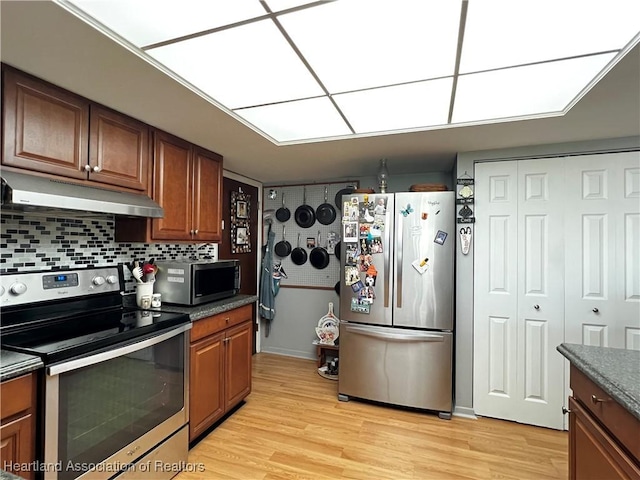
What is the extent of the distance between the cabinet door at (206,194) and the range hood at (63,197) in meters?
0.53

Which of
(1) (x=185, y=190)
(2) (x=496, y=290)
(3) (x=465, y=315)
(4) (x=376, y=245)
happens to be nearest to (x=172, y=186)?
(1) (x=185, y=190)

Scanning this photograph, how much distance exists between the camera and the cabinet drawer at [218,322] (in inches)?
83.7

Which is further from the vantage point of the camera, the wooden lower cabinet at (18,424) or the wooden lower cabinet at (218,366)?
the wooden lower cabinet at (218,366)

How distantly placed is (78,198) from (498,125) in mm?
2405

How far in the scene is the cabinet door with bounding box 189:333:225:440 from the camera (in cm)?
209

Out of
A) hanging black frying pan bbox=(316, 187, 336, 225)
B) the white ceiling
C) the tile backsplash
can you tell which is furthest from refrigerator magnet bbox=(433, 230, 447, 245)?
the tile backsplash

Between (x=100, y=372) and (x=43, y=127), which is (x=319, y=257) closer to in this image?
(x=100, y=372)

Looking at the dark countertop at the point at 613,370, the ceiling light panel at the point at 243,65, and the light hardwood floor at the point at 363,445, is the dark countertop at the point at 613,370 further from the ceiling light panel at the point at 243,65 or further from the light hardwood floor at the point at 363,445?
the ceiling light panel at the point at 243,65

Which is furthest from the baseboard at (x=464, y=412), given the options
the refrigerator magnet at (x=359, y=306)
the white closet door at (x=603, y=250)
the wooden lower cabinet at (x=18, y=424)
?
the wooden lower cabinet at (x=18, y=424)

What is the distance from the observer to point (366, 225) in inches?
109

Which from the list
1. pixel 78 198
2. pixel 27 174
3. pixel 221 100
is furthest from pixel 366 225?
pixel 27 174

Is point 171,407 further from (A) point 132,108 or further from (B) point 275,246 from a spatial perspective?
(B) point 275,246

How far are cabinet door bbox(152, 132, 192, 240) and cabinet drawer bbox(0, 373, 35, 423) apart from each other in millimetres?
1072

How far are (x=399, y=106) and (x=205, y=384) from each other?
7.13ft
